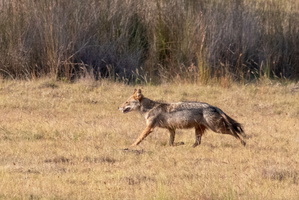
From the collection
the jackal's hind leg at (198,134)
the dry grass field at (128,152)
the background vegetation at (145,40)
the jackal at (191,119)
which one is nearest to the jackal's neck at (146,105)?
the jackal at (191,119)

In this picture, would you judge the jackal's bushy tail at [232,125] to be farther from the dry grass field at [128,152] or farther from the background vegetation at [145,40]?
the background vegetation at [145,40]

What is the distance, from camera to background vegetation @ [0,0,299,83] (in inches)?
667

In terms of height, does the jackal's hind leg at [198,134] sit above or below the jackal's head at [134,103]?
below

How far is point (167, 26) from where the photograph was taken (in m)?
18.6

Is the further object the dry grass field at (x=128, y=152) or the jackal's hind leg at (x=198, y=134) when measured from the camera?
the jackal's hind leg at (x=198, y=134)

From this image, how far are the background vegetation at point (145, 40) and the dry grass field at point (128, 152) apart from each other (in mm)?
1082

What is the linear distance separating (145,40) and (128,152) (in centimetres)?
952

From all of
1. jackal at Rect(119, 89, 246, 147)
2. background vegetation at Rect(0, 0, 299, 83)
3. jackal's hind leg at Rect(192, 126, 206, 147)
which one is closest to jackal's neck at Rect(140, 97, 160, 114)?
jackal at Rect(119, 89, 246, 147)

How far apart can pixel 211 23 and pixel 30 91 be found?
17.7 feet

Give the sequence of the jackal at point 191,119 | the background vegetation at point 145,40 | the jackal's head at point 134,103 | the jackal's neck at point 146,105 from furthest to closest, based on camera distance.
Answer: the background vegetation at point 145,40 < the jackal's head at point 134,103 < the jackal's neck at point 146,105 < the jackal at point 191,119

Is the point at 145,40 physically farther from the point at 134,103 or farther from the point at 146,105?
the point at 146,105

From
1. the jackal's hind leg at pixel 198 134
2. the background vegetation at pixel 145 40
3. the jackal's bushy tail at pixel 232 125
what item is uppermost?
the jackal's bushy tail at pixel 232 125

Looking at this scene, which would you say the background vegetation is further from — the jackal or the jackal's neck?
the jackal

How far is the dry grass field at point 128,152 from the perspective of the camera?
25.1 ft
